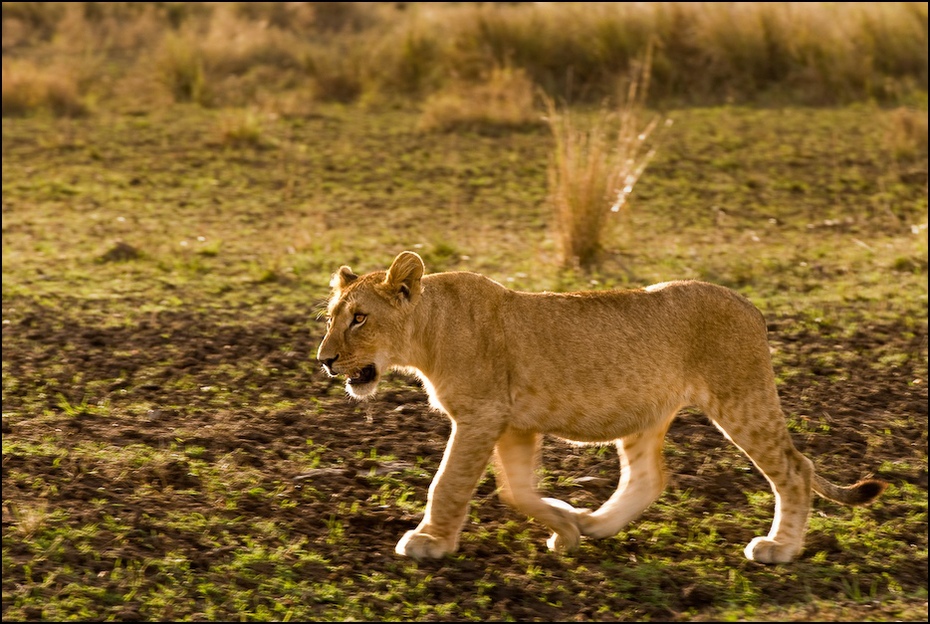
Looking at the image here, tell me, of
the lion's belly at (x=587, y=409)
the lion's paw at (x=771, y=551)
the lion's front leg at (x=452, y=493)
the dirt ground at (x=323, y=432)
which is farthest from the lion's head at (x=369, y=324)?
the lion's paw at (x=771, y=551)

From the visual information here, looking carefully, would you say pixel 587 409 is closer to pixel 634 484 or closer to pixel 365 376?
pixel 634 484

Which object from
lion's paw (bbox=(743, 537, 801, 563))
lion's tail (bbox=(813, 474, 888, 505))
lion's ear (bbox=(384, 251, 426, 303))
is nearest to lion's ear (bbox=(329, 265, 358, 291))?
lion's ear (bbox=(384, 251, 426, 303))

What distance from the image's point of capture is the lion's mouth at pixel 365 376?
17.3 feet

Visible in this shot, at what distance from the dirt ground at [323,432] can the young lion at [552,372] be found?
0.27 meters

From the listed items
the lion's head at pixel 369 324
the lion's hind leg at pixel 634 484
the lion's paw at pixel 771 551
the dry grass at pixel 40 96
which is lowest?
the lion's paw at pixel 771 551

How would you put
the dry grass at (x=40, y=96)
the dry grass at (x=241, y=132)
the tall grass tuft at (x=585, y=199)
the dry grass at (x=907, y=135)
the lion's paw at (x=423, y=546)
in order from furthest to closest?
the dry grass at (x=40, y=96)
the dry grass at (x=241, y=132)
the dry grass at (x=907, y=135)
the tall grass tuft at (x=585, y=199)
the lion's paw at (x=423, y=546)

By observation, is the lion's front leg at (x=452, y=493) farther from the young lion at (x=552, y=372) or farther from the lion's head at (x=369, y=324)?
the lion's head at (x=369, y=324)

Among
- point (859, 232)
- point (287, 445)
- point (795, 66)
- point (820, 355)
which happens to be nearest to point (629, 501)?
point (287, 445)

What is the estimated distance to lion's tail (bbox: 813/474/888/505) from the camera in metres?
5.47

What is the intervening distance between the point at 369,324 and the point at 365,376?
227mm

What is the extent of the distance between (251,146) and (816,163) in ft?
20.8

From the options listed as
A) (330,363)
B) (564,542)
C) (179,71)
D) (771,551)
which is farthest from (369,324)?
(179,71)

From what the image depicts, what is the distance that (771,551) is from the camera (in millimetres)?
5297

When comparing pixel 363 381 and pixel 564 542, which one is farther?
pixel 564 542
